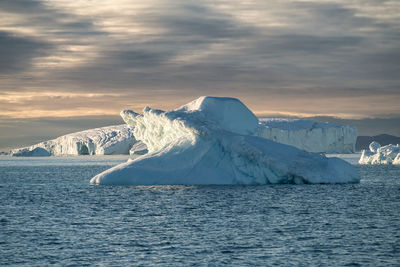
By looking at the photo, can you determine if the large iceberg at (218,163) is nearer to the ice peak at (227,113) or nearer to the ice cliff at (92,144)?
the ice peak at (227,113)


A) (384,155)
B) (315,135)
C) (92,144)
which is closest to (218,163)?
(384,155)

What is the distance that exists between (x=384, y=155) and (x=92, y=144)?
302 ft

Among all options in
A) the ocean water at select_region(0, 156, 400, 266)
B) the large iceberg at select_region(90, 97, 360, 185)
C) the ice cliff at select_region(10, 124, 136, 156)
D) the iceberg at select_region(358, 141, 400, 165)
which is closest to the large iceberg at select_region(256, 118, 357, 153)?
the iceberg at select_region(358, 141, 400, 165)

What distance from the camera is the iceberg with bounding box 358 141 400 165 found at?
85000 mm

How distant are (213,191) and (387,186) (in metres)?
15.5

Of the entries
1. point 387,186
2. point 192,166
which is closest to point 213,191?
point 192,166

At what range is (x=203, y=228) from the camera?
2298 centimetres

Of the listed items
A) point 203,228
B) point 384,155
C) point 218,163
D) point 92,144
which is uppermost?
point 92,144

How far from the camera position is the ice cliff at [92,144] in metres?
153

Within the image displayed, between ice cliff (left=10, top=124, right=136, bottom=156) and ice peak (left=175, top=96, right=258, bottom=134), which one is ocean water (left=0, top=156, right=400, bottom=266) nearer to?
ice peak (left=175, top=96, right=258, bottom=134)

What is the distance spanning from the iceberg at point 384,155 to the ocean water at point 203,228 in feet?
161

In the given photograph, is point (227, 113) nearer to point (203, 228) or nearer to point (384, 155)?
point (203, 228)

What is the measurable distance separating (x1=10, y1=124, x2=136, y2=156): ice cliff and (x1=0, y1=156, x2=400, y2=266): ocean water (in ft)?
376

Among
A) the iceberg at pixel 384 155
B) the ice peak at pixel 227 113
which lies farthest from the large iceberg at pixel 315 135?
the ice peak at pixel 227 113
